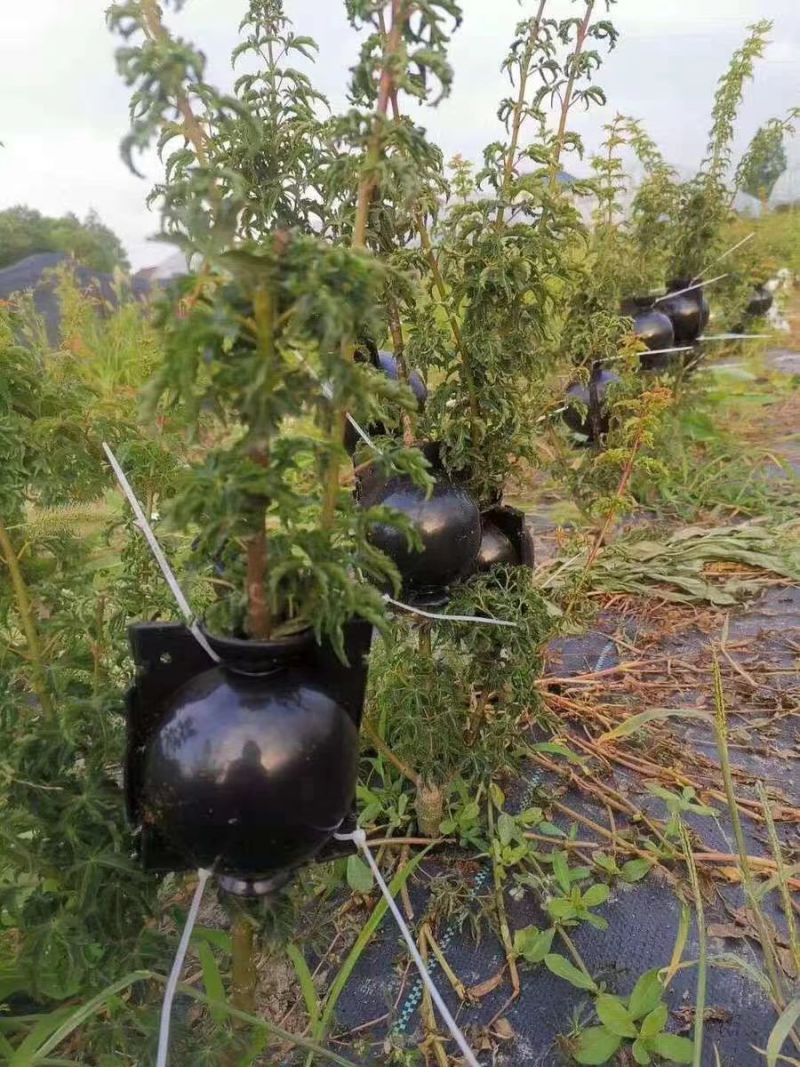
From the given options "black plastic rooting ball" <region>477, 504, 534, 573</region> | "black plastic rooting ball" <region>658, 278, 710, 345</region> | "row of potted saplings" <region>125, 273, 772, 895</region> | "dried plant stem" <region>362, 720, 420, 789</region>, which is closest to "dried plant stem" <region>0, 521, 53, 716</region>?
"row of potted saplings" <region>125, 273, 772, 895</region>

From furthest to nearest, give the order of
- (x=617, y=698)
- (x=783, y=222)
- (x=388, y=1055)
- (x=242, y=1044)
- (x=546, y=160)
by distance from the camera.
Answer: (x=783, y=222)
(x=617, y=698)
(x=546, y=160)
(x=388, y=1055)
(x=242, y=1044)

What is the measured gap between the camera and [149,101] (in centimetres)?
76

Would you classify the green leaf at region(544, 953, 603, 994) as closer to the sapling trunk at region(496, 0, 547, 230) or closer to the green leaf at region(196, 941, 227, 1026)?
the green leaf at region(196, 941, 227, 1026)

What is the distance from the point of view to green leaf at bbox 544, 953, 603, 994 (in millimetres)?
1361

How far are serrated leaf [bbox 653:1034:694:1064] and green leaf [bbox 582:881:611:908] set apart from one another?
0.28 m

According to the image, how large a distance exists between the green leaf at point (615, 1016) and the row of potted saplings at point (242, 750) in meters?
0.61

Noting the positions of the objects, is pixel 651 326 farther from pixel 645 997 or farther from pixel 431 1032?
pixel 431 1032

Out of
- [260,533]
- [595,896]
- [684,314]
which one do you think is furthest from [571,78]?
[684,314]

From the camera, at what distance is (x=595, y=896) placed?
5.01 ft

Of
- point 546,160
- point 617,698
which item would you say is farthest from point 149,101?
point 617,698

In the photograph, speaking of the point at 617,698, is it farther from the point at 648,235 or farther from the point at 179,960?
the point at 648,235

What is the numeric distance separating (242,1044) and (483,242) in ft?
4.20

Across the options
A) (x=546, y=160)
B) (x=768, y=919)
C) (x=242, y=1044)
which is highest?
(x=546, y=160)

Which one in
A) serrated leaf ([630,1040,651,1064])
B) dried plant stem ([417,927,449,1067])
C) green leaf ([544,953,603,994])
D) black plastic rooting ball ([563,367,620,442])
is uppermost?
black plastic rooting ball ([563,367,620,442])
